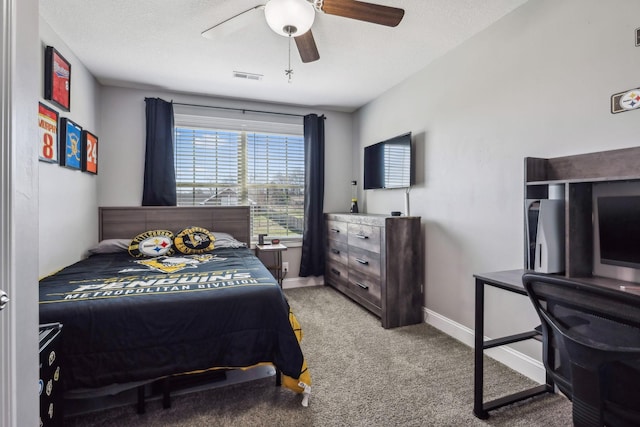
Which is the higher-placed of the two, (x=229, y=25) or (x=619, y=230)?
(x=229, y=25)

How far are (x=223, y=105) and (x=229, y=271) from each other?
2489mm

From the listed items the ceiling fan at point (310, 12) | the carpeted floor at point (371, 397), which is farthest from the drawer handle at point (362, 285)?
the ceiling fan at point (310, 12)

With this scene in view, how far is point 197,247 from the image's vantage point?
3178mm

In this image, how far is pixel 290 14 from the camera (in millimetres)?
1706

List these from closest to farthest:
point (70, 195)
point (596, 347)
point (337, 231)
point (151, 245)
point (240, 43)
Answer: point (596, 347) < point (240, 43) < point (70, 195) < point (151, 245) < point (337, 231)

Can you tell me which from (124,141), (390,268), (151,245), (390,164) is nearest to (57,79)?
(124,141)

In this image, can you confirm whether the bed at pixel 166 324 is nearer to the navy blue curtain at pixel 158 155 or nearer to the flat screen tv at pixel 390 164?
the navy blue curtain at pixel 158 155

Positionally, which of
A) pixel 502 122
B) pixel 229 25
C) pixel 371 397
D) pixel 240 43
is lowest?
pixel 371 397

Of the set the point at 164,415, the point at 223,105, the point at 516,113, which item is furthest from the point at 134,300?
the point at 223,105

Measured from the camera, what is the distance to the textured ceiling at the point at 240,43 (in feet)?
6.97

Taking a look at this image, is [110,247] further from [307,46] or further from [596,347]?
[596,347]

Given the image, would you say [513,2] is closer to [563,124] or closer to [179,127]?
[563,124]

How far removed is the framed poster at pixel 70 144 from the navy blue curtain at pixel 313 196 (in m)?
2.46

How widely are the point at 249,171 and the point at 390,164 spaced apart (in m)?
1.87
